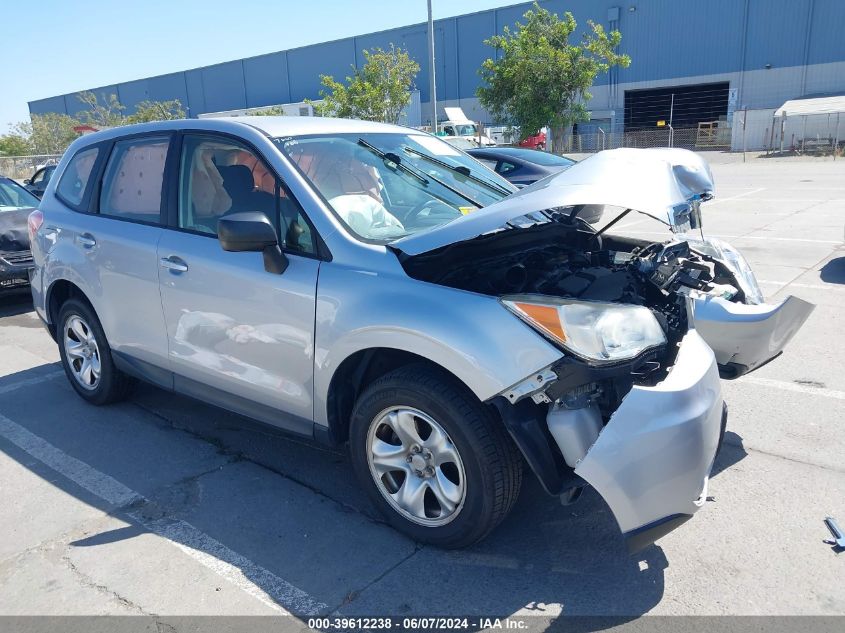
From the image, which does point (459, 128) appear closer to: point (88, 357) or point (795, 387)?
point (795, 387)

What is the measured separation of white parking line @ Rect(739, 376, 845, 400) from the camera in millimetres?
4590

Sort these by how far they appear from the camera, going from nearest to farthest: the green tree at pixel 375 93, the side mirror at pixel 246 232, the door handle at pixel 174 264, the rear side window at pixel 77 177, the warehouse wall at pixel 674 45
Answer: the side mirror at pixel 246 232, the door handle at pixel 174 264, the rear side window at pixel 77 177, the green tree at pixel 375 93, the warehouse wall at pixel 674 45

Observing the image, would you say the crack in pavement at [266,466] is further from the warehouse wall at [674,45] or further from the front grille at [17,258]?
the warehouse wall at [674,45]

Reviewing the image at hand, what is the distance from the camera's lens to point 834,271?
8.17 meters

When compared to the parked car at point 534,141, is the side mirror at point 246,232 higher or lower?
higher

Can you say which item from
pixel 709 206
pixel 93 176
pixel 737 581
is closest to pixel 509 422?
pixel 737 581

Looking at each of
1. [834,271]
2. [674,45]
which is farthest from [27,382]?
[674,45]

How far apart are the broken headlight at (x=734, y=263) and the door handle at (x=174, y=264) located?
3.03 metres

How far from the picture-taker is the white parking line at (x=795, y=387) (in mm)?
4590

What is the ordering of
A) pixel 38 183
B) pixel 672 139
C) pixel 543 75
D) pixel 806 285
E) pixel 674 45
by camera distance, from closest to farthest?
pixel 806 285, pixel 38 183, pixel 543 75, pixel 672 139, pixel 674 45

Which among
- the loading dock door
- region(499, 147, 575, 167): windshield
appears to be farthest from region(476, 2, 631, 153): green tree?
the loading dock door

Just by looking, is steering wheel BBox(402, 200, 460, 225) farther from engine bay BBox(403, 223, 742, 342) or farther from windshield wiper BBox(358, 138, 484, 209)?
engine bay BBox(403, 223, 742, 342)

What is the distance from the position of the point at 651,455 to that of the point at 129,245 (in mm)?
3273

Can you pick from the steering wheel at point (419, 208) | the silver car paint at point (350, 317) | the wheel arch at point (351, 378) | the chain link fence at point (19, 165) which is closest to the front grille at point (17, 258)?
the silver car paint at point (350, 317)
